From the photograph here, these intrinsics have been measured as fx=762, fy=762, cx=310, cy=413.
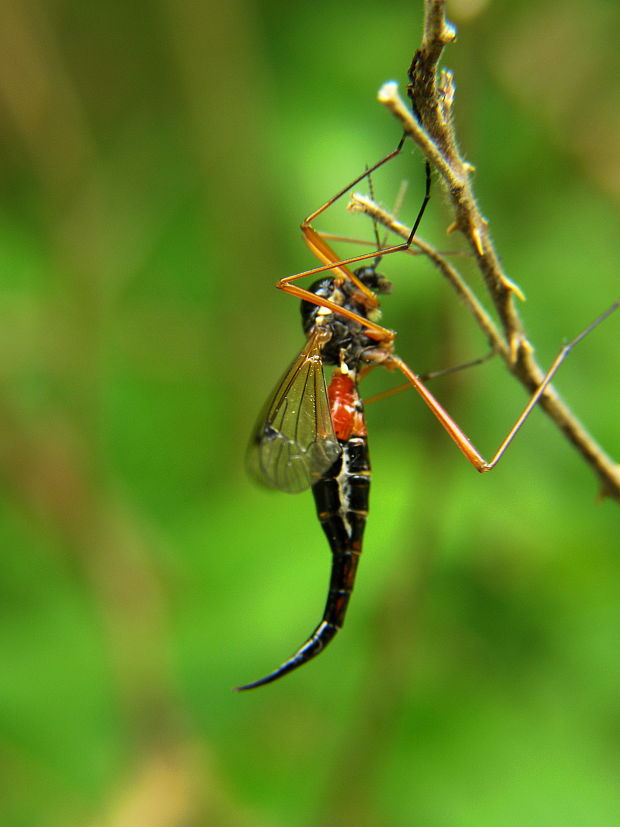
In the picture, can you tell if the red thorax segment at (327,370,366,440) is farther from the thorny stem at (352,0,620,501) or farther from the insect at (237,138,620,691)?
the thorny stem at (352,0,620,501)

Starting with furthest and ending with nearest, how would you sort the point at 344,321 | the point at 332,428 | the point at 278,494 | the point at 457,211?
the point at 278,494 → the point at 344,321 → the point at 332,428 → the point at 457,211

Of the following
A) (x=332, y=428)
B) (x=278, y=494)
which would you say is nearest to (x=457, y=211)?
(x=332, y=428)

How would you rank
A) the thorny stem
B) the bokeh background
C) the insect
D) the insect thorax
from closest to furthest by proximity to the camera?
1. the thorny stem
2. the insect
3. the insect thorax
4. the bokeh background

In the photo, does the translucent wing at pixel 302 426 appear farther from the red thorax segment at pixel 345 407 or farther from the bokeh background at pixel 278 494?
the bokeh background at pixel 278 494

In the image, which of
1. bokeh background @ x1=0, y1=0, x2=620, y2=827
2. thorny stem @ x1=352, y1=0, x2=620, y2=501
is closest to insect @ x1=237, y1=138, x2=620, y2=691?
thorny stem @ x1=352, y1=0, x2=620, y2=501

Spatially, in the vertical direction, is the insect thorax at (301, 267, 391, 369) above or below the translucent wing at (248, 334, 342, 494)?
above

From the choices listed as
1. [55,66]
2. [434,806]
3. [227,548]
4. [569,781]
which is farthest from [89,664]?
[55,66]

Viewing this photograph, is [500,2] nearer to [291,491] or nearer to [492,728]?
[291,491]

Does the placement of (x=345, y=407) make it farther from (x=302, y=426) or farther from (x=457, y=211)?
(x=457, y=211)
